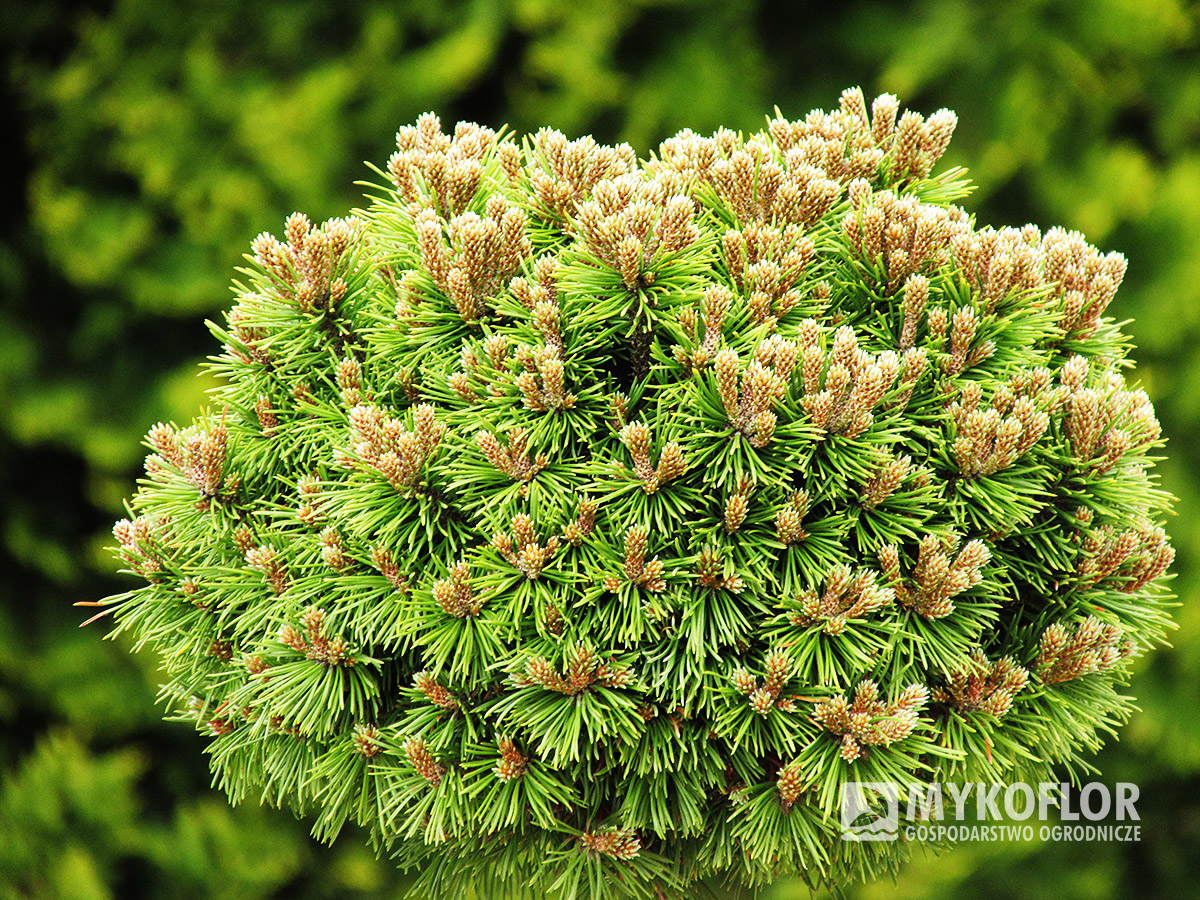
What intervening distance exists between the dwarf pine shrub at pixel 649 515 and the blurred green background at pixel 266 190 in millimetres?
2829

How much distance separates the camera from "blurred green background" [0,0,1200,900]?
4.64 metres

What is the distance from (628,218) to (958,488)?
78cm

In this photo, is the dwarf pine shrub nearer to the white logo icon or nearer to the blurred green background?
the white logo icon

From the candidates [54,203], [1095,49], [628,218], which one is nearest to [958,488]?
[628,218]

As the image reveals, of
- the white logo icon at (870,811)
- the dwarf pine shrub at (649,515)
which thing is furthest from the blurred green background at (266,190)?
the white logo icon at (870,811)

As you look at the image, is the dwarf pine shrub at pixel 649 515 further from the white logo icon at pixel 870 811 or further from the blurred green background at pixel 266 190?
the blurred green background at pixel 266 190

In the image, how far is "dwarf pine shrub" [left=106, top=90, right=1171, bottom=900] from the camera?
173cm

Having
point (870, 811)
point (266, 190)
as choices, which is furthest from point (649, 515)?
point (266, 190)

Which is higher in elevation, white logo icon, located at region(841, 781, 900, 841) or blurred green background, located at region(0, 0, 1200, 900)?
blurred green background, located at region(0, 0, 1200, 900)

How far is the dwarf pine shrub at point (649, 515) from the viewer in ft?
5.69

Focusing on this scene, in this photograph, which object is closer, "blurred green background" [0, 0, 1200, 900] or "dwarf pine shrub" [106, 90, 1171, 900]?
"dwarf pine shrub" [106, 90, 1171, 900]

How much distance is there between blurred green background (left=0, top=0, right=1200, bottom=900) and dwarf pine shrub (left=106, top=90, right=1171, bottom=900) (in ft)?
9.28

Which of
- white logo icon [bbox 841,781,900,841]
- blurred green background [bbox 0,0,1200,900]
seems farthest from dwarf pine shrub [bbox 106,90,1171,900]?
blurred green background [bbox 0,0,1200,900]

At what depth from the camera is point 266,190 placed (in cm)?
476
